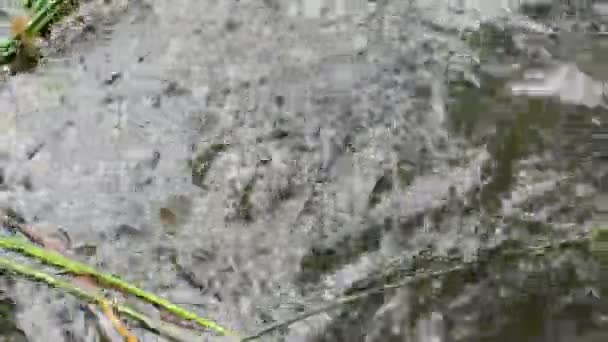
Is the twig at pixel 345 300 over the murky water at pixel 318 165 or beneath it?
beneath

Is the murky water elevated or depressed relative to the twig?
elevated

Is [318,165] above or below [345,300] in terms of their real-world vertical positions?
above

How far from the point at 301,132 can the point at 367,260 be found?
11.7 inches

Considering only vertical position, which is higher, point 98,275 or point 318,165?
point 318,165

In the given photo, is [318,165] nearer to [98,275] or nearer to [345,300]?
[345,300]

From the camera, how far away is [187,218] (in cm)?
155

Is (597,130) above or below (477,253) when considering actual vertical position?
above

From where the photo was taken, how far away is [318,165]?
1561 mm

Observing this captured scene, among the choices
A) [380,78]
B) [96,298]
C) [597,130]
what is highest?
[380,78]

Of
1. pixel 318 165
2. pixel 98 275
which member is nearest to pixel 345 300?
pixel 318 165

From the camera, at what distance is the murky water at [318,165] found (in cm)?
153

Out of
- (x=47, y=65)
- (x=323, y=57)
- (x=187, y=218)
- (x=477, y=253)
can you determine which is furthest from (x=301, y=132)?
(x=47, y=65)

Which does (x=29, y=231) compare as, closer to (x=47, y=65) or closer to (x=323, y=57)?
(x=47, y=65)

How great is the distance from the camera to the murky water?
153cm
